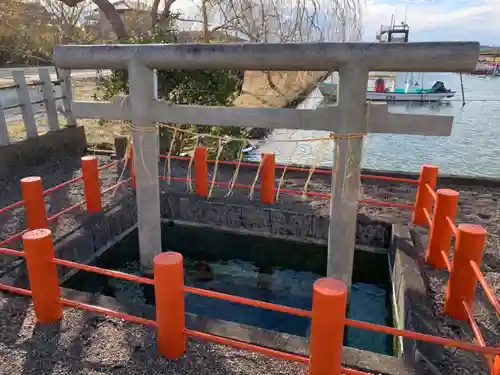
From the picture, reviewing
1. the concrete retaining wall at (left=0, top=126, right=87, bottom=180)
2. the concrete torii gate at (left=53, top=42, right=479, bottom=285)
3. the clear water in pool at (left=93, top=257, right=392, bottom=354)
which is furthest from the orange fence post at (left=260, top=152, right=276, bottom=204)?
the concrete retaining wall at (left=0, top=126, right=87, bottom=180)

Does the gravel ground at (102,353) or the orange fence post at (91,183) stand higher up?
the orange fence post at (91,183)

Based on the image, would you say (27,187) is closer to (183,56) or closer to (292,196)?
(183,56)

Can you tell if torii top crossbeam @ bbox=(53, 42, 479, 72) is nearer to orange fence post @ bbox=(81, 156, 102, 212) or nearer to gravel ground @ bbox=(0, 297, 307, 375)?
orange fence post @ bbox=(81, 156, 102, 212)

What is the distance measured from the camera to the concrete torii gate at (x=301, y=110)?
371 centimetres

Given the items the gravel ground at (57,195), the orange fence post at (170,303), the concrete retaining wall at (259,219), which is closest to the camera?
the orange fence post at (170,303)

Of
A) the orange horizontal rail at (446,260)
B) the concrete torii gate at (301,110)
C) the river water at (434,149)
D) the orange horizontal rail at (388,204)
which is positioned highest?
the concrete torii gate at (301,110)

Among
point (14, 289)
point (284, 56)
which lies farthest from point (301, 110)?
point (14, 289)

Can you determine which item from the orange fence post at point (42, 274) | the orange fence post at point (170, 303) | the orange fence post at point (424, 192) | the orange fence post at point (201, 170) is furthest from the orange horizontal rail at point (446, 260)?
the orange fence post at point (201, 170)

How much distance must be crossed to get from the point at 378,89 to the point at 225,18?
67.7 feet

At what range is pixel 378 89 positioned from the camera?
29766 mm

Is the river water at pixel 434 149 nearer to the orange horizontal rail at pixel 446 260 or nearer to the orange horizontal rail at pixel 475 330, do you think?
the orange horizontal rail at pixel 446 260

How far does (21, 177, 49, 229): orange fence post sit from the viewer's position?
530 centimetres

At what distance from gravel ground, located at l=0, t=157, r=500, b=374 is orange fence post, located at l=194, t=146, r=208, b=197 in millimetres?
278

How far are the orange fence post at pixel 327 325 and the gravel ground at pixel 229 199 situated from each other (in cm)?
43
